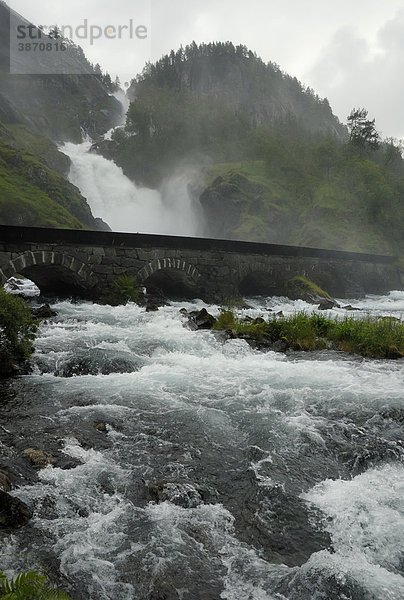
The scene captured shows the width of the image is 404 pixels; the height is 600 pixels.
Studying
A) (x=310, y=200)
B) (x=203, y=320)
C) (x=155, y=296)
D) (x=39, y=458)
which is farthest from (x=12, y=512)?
(x=310, y=200)

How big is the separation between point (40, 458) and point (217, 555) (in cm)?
285

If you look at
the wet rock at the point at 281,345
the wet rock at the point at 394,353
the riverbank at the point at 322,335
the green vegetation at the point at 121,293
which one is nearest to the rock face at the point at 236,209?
the green vegetation at the point at 121,293

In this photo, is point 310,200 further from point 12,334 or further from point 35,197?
point 12,334

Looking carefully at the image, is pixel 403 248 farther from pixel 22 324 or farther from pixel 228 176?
pixel 22 324

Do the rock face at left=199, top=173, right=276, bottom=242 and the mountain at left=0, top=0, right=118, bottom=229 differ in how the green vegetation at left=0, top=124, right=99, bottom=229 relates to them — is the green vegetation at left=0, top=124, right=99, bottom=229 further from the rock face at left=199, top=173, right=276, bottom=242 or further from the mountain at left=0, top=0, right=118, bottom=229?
the rock face at left=199, top=173, right=276, bottom=242

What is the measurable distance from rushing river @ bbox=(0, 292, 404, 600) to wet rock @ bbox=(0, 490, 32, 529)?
0.14 m

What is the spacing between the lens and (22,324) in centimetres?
1010

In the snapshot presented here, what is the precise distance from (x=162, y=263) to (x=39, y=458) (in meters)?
17.1

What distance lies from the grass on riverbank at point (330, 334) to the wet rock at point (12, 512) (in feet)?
32.0

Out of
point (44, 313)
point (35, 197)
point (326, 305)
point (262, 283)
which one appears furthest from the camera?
point (35, 197)

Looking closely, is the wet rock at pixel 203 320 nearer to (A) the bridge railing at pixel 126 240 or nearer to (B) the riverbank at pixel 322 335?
(B) the riverbank at pixel 322 335

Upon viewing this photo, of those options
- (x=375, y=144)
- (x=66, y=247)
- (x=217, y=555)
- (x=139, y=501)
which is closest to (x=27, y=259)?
(x=66, y=247)

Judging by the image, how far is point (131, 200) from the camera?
65.3 m

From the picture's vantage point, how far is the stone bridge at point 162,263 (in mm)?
18156
